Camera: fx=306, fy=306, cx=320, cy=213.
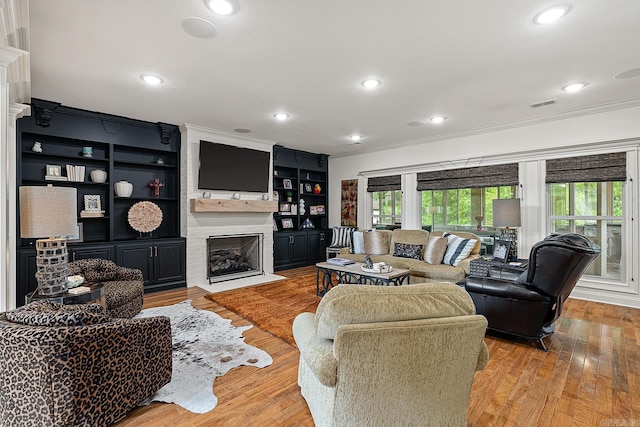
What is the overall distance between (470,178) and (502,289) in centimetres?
286

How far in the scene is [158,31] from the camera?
2.32 meters

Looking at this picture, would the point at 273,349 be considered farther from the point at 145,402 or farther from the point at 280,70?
the point at 280,70

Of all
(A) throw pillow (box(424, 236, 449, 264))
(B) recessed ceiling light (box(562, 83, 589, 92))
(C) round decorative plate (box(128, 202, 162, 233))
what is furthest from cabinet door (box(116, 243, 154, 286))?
(B) recessed ceiling light (box(562, 83, 589, 92))

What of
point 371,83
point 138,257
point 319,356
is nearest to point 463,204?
point 371,83

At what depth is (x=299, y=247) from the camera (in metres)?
6.70

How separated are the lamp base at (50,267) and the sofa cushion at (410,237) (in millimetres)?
4497

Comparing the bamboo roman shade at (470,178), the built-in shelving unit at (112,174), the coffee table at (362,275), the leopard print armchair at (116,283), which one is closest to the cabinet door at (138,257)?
the built-in shelving unit at (112,174)

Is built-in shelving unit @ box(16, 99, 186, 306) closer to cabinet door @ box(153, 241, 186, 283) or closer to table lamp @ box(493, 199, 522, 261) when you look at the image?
cabinet door @ box(153, 241, 186, 283)

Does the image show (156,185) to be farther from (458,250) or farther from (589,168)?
(589,168)

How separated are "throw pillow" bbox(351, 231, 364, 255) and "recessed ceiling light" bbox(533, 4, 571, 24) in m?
3.94

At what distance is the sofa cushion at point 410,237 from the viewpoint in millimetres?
5152

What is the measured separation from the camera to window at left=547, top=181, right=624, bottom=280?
13.3ft

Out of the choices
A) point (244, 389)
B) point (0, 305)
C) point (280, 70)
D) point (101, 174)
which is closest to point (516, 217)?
point (280, 70)

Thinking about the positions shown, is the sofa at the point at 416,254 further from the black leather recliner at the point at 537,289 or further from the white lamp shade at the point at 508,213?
the black leather recliner at the point at 537,289
